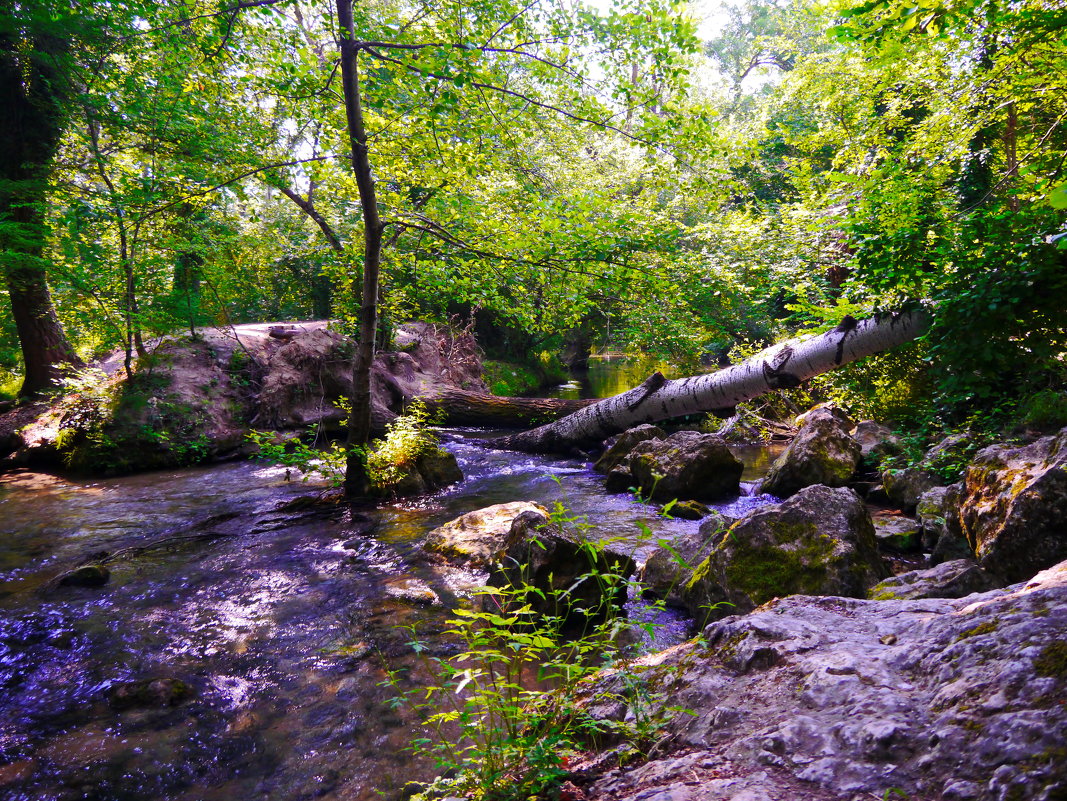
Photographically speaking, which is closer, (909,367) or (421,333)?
(909,367)

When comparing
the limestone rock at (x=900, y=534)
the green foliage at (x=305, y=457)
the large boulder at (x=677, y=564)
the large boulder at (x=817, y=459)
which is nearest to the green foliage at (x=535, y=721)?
the large boulder at (x=677, y=564)

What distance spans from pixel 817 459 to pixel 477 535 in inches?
198

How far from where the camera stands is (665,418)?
11.1 m

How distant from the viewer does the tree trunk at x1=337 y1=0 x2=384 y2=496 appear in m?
5.97

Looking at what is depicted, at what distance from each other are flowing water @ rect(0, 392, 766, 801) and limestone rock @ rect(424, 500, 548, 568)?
0.39 meters

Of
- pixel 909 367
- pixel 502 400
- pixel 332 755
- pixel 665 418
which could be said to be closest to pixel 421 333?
pixel 502 400

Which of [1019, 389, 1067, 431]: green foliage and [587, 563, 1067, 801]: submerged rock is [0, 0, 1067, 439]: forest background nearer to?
[1019, 389, 1067, 431]: green foliage

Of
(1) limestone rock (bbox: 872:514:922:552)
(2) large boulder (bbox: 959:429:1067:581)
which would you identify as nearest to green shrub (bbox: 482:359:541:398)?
(1) limestone rock (bbox: 872:514:922:552)

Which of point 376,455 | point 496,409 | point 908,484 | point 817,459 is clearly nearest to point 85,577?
point 376,455

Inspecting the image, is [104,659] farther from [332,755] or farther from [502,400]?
[502,400]

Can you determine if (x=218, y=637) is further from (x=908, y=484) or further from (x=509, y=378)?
(x=509, y=378)

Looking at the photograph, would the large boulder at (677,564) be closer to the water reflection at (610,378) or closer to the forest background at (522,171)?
the forest background at (522,171)

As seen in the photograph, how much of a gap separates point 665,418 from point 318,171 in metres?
7.96

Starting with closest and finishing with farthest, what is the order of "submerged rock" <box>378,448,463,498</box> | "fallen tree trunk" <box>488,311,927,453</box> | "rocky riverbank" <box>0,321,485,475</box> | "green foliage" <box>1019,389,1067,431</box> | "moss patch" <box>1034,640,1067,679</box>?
"moss patch" <box>1034,640,1067,679</box>
"green foliage" <box>1019,389,1067,431</box>
"fallen tree trunk" <box>488,311,927,453</box>
"submerged rock" <box>378,448,463,498</box>
"rocky riverbank" <box>0,321,485,475</box>
